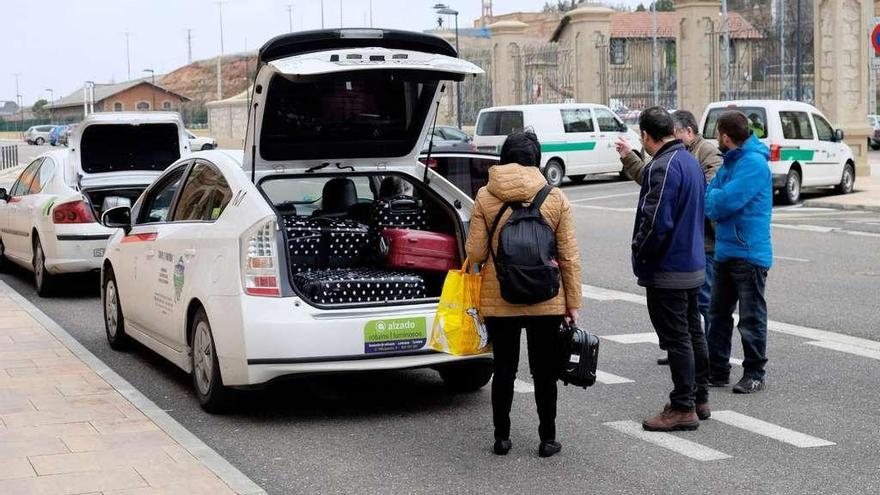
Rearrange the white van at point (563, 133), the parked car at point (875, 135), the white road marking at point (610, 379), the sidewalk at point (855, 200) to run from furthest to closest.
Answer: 1. the parked car at point (875, 135)
2. the white van at point (563, 133)
3. the sidewalk at point (855, 200)
4. the white road marking at point (610, 379)

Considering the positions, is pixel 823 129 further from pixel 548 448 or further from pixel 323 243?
pixel 548 448

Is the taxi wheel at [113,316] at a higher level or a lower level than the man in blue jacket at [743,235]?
lower

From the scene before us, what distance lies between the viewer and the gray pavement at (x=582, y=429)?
20.6 feet

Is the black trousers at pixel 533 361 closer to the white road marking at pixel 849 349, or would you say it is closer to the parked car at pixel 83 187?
the white road marking at pixel 849 349

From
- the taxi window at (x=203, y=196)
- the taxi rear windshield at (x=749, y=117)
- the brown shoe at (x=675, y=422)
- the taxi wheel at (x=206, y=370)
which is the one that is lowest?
the brown shoe at (x=675, y=422)

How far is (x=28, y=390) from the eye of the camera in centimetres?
836

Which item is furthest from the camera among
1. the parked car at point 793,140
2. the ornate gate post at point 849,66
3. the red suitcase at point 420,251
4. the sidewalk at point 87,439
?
the ornate gate post at point 849,66

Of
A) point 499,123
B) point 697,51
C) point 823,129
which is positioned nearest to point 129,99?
point 697,51

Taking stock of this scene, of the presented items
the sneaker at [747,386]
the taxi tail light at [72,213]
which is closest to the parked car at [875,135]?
the taxi tail light at [72,213]

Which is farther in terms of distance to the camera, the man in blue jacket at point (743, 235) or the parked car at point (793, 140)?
the parked car at point (793, 140)

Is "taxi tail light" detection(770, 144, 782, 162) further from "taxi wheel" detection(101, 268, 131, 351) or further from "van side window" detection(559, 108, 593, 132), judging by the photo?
"taxi wheel" detection(101, 268, 131, 351)

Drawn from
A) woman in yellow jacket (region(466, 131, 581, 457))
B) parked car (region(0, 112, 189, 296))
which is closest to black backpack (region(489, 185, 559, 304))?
woman in yellow jacket (region(466, 131, 581, 457))

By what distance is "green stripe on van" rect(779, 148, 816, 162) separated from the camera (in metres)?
24.1

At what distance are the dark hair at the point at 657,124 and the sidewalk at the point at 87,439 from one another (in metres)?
2.99
